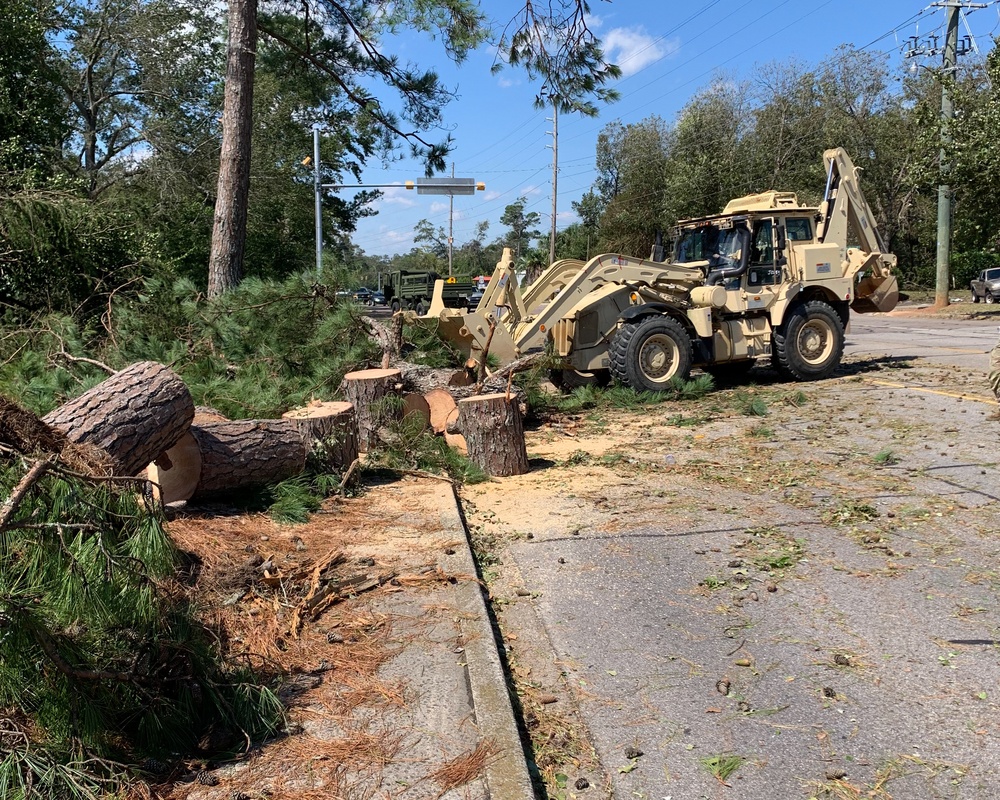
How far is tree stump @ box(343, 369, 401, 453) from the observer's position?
26.2 ft

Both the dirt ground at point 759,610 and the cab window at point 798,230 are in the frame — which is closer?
the dirt ground at point 759,610

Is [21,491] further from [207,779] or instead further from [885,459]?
[885,459]

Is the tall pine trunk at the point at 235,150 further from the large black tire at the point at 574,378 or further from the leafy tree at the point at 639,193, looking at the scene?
the leafy tree at the point at 639,193

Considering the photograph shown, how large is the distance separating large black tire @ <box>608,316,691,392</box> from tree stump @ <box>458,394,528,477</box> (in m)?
3.59

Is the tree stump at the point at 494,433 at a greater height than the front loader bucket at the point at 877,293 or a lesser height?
lesser

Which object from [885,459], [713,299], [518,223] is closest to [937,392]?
[713,299]

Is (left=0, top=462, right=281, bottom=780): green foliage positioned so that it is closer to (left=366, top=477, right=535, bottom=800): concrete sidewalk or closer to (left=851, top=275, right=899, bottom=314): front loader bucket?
(left=366, top=477, right=535, bottom=800): concrete sidewalk

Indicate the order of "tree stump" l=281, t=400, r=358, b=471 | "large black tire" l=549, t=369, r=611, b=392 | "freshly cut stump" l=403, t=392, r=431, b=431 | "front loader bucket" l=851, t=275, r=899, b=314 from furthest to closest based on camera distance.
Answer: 1. "front loader bucket" l=851, t=275, r=899, b=314
2. "large black tire" l=549, t=369, r=611, b=392
3. "freshly cut stump" l=403, t=392, r=431, b=431
4. "tree stump" l=281, t=400, r=358, b=471

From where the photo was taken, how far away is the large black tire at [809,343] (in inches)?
485

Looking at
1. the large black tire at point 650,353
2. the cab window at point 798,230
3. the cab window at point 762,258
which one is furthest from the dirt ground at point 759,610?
the cab window at point 798,230

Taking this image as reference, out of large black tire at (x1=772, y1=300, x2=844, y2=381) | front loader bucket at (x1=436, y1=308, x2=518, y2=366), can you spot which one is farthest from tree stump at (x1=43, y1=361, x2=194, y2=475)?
large black tire at (x1=772, y1=300, x2=844, y2=381)

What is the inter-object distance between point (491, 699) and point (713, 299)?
8964 millimetres

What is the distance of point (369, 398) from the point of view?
8117mm

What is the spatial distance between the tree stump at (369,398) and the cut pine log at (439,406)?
0.84 metres
